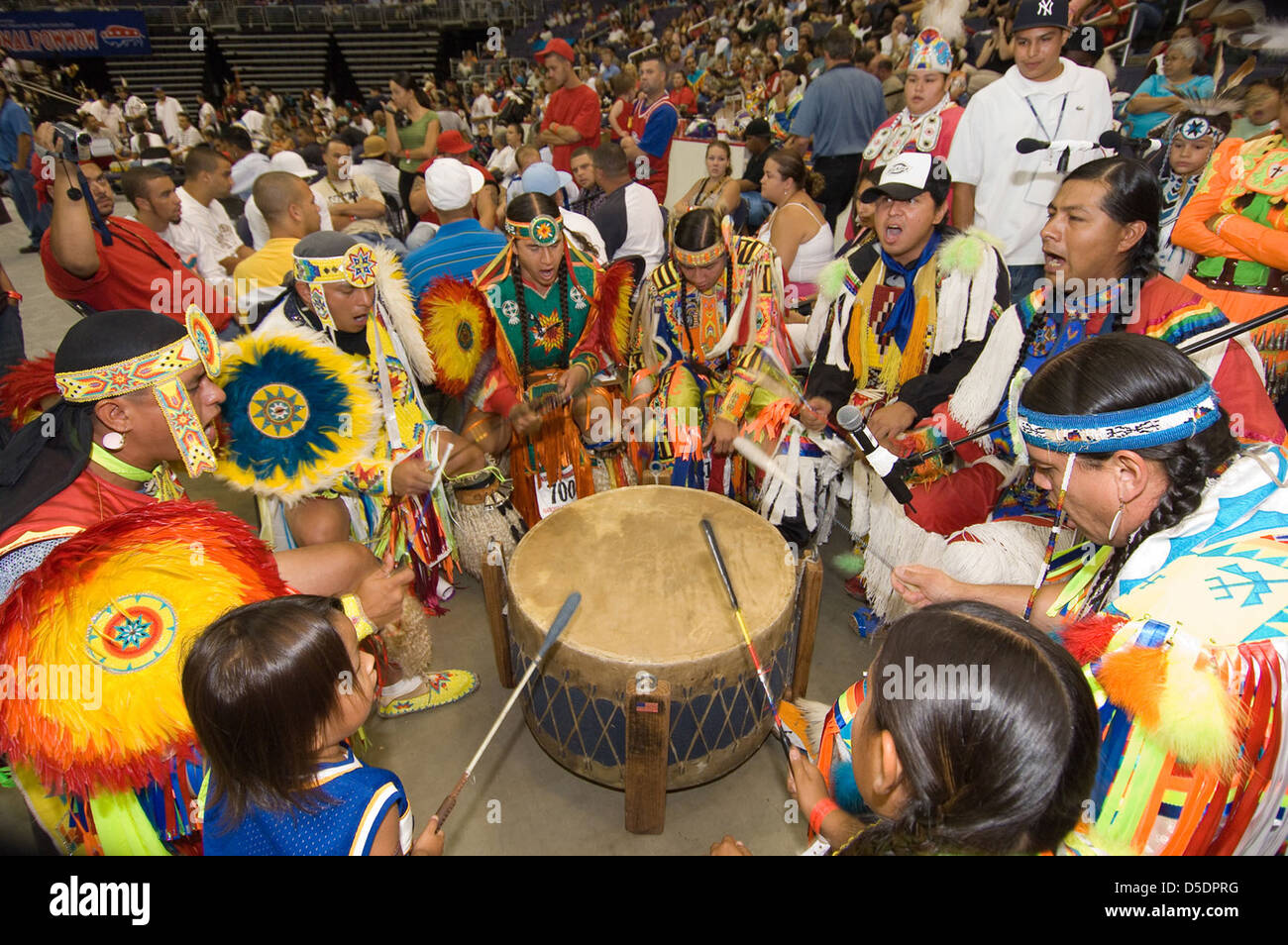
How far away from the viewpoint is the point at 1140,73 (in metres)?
6.94

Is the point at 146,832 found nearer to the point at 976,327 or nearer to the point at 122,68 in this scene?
the point at 976,327

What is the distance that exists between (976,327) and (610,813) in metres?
2.35

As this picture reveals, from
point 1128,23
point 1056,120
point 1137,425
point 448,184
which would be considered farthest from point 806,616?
point 1128,23

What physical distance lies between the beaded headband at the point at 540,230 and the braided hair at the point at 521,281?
0.06ft

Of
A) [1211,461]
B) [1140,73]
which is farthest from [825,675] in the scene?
[1140,73]

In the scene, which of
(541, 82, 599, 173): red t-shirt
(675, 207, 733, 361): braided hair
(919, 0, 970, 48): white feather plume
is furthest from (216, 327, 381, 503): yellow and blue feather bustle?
(919, 0, 970, 48): white feather plume

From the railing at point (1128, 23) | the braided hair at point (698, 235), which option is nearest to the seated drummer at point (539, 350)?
the braided hair at point (698, 235)

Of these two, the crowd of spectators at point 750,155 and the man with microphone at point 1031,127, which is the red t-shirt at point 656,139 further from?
the man with microphone at point 1031,127

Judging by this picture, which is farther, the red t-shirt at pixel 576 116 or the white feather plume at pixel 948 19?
the white feather plume at pixel 948 19

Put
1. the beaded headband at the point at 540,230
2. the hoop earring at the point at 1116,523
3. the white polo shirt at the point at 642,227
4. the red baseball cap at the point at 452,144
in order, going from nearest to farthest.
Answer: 1. the hoop earring at the point at 1116,523
2. the beaded headband at the point at 540,230
3. the white polo shirt at the point at 642,227
4. the red baseball cap at the point at 452,144

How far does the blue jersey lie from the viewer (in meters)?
1.36

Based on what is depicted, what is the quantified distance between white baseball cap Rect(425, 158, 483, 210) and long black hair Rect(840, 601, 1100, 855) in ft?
14.1

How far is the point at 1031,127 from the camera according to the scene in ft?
12.1

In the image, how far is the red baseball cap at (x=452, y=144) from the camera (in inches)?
258
